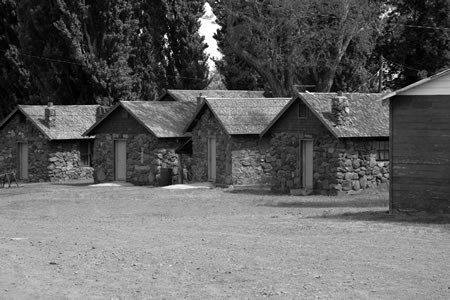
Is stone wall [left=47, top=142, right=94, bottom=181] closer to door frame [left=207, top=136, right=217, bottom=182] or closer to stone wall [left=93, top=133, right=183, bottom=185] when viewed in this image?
stone wall [left=93, top=133, right=183, bottom=185]

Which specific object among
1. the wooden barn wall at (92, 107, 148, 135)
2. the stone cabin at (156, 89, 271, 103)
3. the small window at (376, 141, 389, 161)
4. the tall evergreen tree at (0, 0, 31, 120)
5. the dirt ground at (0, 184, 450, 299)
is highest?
the tall evergreen tree at (0, 0, 31, 120)

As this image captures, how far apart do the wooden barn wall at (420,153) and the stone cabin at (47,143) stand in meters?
27.1

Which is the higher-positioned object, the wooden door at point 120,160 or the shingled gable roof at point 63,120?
the shingled gable roof at point 63,120

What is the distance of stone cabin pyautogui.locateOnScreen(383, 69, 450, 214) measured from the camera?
24.9 m

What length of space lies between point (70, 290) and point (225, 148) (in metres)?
27.3

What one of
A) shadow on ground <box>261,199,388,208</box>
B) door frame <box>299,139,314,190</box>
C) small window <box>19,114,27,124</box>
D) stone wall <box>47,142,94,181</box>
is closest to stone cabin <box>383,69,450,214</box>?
shadow on ground <box>261,199,388,208</box>

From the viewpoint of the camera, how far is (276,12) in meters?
46.5

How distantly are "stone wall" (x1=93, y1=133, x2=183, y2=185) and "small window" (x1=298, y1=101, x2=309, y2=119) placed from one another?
960cm

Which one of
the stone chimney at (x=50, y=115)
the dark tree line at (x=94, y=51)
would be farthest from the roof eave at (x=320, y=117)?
the dark tree line at (x=94, y=51)

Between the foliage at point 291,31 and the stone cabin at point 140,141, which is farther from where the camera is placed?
the foliage at point 291,31

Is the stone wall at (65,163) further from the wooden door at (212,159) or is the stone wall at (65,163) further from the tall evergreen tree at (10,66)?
the tall evergreen tree at (10,66)

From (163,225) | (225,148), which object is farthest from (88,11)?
(163,225)

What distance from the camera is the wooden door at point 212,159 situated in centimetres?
4247

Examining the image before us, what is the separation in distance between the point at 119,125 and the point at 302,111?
1238 cm
